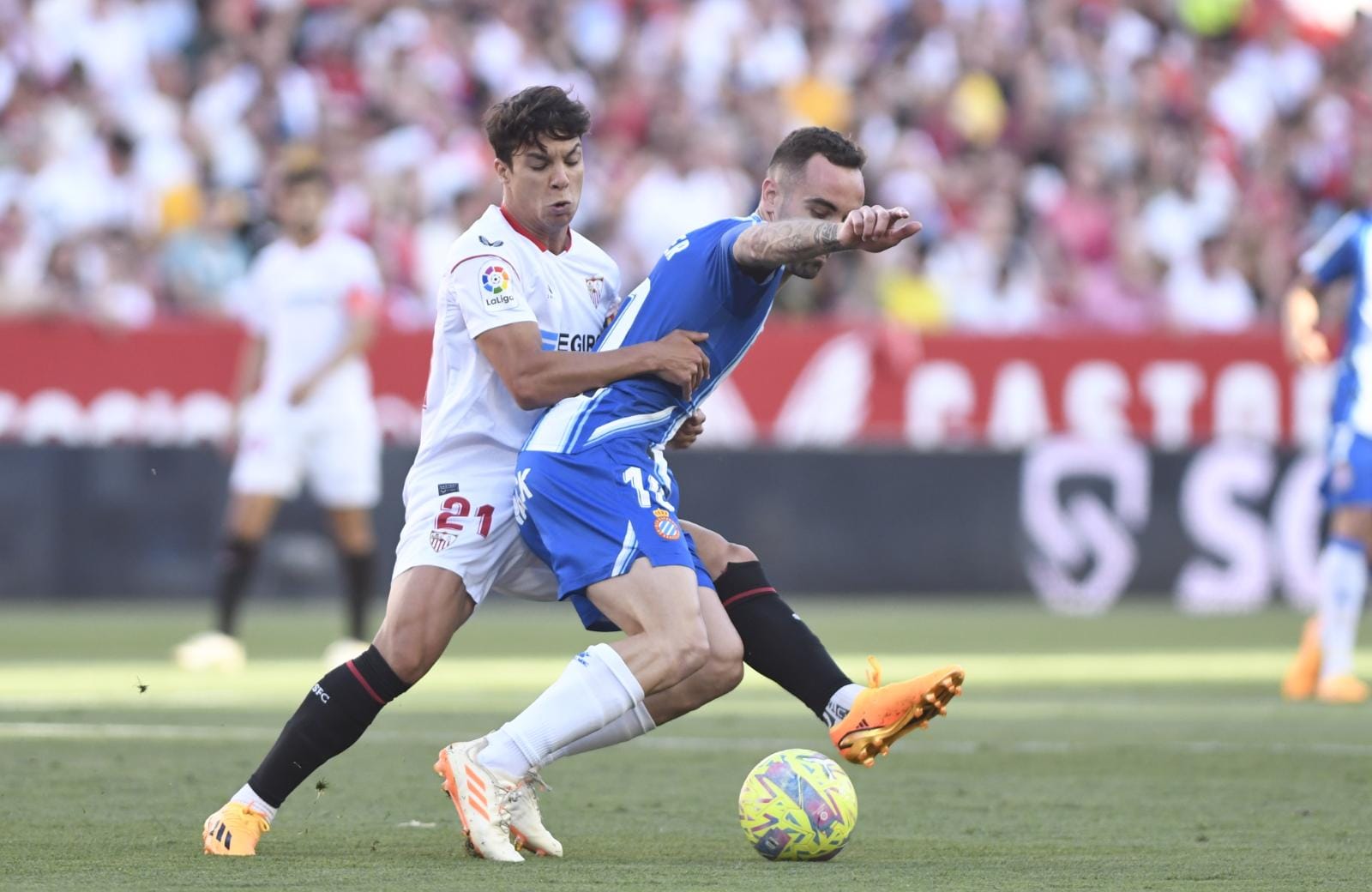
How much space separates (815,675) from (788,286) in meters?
11.1

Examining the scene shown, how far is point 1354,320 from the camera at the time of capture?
9953mm

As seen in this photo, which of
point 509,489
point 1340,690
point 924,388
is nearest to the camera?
point 509,489

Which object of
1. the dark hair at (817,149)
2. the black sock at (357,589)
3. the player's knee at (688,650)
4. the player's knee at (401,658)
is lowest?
the black sock at (357,589)

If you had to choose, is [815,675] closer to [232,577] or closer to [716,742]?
[716,742]

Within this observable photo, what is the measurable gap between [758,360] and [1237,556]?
361 centimetres

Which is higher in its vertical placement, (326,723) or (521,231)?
(521,231)

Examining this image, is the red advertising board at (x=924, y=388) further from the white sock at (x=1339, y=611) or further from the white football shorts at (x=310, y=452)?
the white sock at (x=1339, y=611)

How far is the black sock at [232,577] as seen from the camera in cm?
1167

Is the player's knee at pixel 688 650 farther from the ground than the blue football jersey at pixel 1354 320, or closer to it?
closer to it

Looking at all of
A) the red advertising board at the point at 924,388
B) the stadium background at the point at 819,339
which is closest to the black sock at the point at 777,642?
the stadium background at the point at 819,339

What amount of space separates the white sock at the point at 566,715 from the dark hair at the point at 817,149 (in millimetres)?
1295

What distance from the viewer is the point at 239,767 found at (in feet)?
24.1

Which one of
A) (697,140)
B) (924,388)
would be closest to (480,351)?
(924,388)

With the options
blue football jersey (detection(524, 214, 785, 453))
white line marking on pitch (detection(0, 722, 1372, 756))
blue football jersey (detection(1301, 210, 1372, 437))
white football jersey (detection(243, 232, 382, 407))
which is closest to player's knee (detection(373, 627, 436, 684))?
blue football jersey (detection(524, 214, 785, 453))
